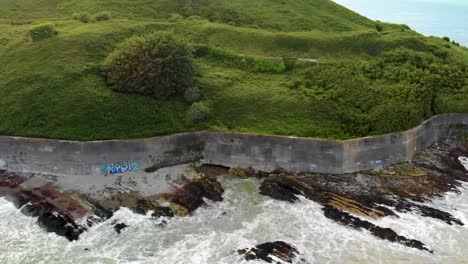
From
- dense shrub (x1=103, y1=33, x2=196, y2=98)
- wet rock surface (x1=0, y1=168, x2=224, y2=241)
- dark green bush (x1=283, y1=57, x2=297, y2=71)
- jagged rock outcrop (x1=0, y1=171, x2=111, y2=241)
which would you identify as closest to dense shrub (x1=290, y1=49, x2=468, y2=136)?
dark green bush (x1=283, y1=57, x2=297, y2=71)

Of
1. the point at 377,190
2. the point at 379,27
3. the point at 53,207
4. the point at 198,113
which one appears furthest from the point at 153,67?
the point at 379,27

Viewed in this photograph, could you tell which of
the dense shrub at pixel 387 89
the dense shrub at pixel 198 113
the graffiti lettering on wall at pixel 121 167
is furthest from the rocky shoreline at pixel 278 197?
the dense shrub at pixel 387 89

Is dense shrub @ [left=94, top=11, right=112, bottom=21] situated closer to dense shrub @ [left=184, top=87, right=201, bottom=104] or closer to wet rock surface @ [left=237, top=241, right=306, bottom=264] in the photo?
dense shrub @ [left=184, top=87, right=201, bottom=104]

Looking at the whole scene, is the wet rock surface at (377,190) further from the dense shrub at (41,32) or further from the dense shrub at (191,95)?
the dense shrub at (41,32)

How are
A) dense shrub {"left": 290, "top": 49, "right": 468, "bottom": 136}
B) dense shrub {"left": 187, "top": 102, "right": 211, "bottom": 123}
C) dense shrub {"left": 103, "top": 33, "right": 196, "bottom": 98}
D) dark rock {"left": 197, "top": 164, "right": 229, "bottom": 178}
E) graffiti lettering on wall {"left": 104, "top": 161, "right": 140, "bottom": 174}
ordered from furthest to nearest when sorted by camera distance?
1. dense shrub {"left": 103, "top": 33, "right": 196, "bottom": 98}
2. dense shrub {"left": 290, "top": 49, "right": 468, "bottom": 136}
3. dense shrub {"left": 187, "top": 102, "right": 211, "bottom": 123}
4. dark rock {"left": 197, "top": 164, "right": 229, "bottom": 178}
5. graffiti lettering on wall {"left": 104, "top": 161, "right": 140, "bottom": 174}

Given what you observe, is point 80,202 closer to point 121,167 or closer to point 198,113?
point 121,167

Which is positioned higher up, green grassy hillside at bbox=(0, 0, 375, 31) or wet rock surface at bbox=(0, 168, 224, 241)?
green grassy hillside at bbox=(0, 0, 375, 31)

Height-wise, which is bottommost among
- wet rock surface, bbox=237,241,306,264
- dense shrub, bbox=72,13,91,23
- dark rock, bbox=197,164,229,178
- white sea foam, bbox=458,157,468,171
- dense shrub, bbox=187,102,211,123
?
wet rock surface, bbox=237,241,306,264
